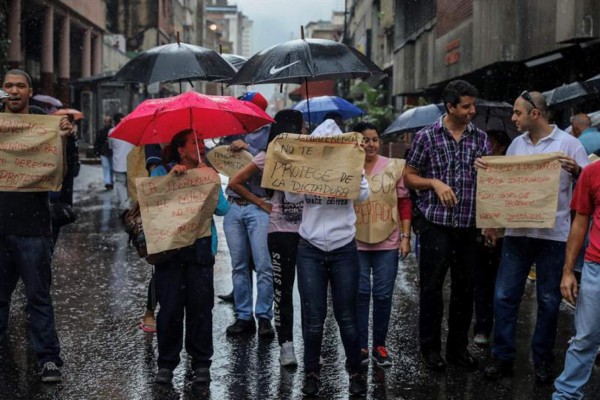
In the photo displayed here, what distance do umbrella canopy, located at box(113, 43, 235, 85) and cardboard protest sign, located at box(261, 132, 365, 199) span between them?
2552 millimetres

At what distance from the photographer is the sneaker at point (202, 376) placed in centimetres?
606

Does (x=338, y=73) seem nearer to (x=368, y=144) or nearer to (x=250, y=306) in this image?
(x=368, y=144)

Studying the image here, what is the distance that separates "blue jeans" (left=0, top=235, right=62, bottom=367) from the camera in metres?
6.10

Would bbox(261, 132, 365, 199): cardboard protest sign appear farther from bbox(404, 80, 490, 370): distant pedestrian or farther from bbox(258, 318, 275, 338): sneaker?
bbox(258, 318, 275, 338): sneaker

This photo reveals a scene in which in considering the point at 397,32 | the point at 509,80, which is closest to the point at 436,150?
the point at 509,80

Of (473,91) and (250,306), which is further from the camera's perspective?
(250,306)

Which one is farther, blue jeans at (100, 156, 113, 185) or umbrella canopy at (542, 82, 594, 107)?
blue jeans at (100, 156, 113, 185)

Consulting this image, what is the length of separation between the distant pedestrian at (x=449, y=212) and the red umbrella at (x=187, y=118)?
1.30 m

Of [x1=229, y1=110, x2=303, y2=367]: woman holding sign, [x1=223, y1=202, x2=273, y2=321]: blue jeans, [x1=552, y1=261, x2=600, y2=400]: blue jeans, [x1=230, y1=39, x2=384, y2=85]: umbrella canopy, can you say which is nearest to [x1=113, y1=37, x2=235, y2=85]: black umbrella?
[x1=230, y1=39, x2=384, y2=85]: umbrella canopy

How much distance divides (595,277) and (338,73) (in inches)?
132

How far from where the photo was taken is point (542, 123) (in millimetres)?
6254

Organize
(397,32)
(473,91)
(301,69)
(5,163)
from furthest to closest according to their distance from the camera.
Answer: (397,32) → (301,69) → (473,91) → (5,163)

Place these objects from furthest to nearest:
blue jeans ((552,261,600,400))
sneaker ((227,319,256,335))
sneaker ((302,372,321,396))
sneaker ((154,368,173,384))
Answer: sneaker ((227,319,256,335)) → sneaker ((154,368,173,384)) → sneaker ((302,372,321,396)) → blue jeans ((552,261,600,400))

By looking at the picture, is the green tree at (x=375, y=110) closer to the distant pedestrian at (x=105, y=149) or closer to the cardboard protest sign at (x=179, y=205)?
the distant pedestrian at (x=105, y=149)
